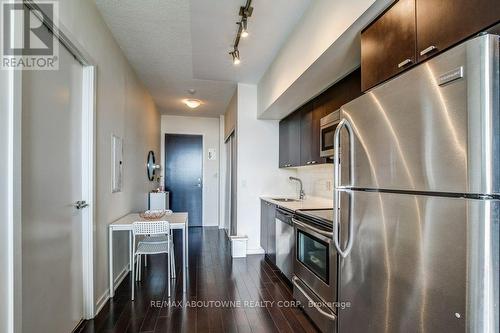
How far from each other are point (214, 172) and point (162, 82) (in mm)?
2740

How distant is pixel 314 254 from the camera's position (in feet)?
7.02

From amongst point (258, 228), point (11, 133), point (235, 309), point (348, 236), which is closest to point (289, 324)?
point (235, 309)

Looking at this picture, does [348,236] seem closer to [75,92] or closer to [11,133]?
[11,133]

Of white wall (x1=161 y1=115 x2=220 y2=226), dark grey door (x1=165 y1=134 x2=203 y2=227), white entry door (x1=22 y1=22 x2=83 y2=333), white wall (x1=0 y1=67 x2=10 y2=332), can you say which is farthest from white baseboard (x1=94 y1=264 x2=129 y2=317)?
white wall (x1=161 y1=115 x2=220 y2=226)

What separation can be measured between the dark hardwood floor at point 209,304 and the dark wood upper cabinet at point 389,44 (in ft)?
6.40

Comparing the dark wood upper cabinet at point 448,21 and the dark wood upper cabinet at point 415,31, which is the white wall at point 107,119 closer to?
the dark wood upper cabinet at point 415,31

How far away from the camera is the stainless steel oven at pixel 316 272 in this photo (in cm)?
180

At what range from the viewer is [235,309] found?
2.32 metres

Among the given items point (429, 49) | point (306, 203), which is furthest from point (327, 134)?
point (429, 49)

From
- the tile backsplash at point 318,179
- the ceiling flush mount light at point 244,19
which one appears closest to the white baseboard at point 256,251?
the tile backsplash at point 318,179

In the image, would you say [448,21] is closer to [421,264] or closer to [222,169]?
[421,264]

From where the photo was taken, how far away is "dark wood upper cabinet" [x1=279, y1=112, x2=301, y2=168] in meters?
3.52

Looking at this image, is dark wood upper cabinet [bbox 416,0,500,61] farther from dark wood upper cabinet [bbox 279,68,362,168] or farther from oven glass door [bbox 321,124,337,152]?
oven glass door [bbox 321,124,337,152]

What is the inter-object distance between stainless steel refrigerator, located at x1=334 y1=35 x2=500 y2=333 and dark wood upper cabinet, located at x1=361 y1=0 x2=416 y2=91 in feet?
0.79
